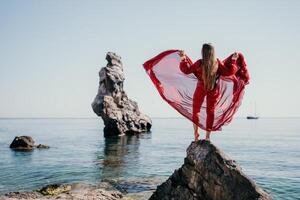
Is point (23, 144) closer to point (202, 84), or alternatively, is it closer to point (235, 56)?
point (202, 84)

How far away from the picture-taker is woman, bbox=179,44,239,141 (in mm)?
8828

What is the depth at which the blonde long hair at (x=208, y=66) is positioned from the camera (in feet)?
28.4

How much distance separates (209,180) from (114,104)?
57615mm

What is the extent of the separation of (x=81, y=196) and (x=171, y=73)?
844 cm

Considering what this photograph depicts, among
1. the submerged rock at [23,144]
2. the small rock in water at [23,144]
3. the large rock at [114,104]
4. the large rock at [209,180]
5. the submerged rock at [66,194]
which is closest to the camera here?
the large rock at [209,180]

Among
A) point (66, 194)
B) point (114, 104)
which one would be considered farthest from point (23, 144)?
point (66, 194)

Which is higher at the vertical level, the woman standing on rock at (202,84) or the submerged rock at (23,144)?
the woman standing on rock at (202,84)

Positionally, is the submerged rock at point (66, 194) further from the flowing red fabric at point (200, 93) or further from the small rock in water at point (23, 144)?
the small rock in water at point (23, 144)

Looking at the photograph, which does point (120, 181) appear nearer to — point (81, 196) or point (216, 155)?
point (81, 196)

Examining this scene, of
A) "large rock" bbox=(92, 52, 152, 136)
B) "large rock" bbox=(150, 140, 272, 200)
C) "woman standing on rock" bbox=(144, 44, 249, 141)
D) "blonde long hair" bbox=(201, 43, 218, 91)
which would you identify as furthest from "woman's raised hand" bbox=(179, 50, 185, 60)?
"large rock" bbox=(92, 52, 152, 136)

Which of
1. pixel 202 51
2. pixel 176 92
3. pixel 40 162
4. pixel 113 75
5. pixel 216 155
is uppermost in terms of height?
pixel 113 75

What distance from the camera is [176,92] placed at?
34.0 ft

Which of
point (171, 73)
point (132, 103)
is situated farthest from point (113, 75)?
point (171, 73)

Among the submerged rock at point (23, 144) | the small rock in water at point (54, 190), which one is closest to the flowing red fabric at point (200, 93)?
the small rock in water at point (54, 190)
